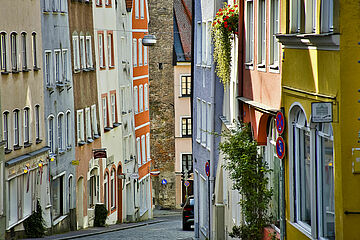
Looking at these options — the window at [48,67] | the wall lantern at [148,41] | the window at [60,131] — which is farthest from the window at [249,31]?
the wall lantern at [148,41]

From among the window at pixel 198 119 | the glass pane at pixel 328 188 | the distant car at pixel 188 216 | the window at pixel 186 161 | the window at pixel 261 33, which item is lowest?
the window at pixel 186 161

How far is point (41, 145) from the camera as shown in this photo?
31359 mm

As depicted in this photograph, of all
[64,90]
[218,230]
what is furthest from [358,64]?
[64,90]

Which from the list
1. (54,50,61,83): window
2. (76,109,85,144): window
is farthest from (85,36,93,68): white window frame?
(54,50,61,83): window

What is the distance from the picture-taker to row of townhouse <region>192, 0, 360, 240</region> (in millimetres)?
11406

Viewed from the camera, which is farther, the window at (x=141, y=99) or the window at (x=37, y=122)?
the window at (x=141, y=99)

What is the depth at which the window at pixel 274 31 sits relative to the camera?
1662 centimetres

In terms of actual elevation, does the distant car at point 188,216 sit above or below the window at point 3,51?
below

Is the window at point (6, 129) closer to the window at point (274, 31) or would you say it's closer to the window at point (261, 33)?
the window at point (261, 33)

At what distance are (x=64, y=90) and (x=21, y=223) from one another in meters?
7.90

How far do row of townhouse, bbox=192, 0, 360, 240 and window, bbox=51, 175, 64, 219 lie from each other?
1237 centimetres

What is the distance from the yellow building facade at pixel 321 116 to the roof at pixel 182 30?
49.2 m

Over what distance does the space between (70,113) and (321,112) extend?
82.2 feet

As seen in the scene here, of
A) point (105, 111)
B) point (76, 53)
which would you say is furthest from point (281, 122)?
point (105, 111)
